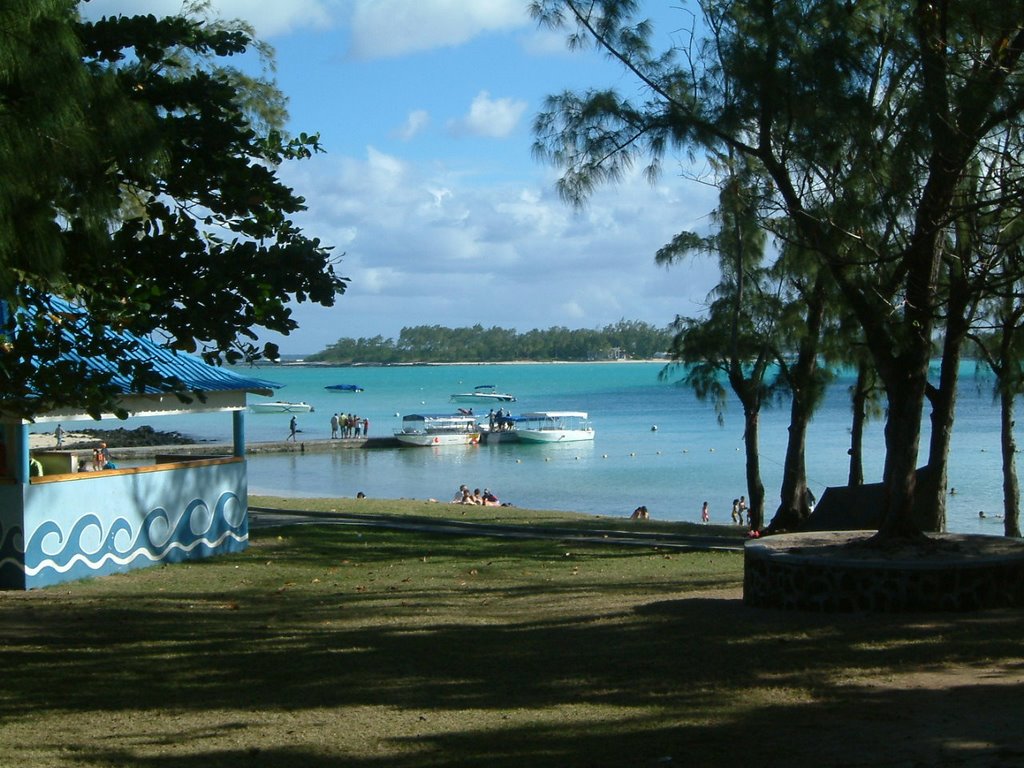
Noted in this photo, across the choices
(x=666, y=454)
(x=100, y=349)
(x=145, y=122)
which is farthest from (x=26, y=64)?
(x=666, y=454)

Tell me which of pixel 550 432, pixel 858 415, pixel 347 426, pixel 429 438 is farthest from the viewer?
pixel 550 432

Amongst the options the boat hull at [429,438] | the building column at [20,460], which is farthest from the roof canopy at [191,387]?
the boat hull at [429,438]

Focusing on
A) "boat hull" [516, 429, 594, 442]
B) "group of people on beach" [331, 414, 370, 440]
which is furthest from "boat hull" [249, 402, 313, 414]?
"boat hull" [516, 429, 594, 442]

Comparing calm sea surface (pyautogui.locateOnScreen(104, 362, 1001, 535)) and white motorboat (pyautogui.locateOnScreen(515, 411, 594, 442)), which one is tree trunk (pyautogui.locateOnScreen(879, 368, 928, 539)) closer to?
calm sea surface (pyautogui.locateOnScreen(104, 362, 1001, 535))

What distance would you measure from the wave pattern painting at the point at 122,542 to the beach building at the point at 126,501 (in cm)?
1

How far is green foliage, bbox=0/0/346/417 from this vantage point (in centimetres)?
659

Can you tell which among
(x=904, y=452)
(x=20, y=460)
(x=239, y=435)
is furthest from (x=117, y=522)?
(x=904, y=452)

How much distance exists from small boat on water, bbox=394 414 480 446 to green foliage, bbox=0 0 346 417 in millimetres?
57468

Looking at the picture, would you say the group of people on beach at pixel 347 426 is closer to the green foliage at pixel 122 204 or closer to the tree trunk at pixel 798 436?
the tree trunk at pixel 798 436

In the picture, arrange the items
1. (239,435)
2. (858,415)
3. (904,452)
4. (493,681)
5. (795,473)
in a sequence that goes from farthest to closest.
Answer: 1. (795,473)
2. (858,415)
3. (239,435)
4. (904,452)
5. (493,681)

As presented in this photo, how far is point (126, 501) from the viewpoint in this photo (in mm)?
13758

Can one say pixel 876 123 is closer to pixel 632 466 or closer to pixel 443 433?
pixel 632 466

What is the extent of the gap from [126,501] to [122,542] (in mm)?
475

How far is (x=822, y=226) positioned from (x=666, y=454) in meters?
Answer: 50.6
